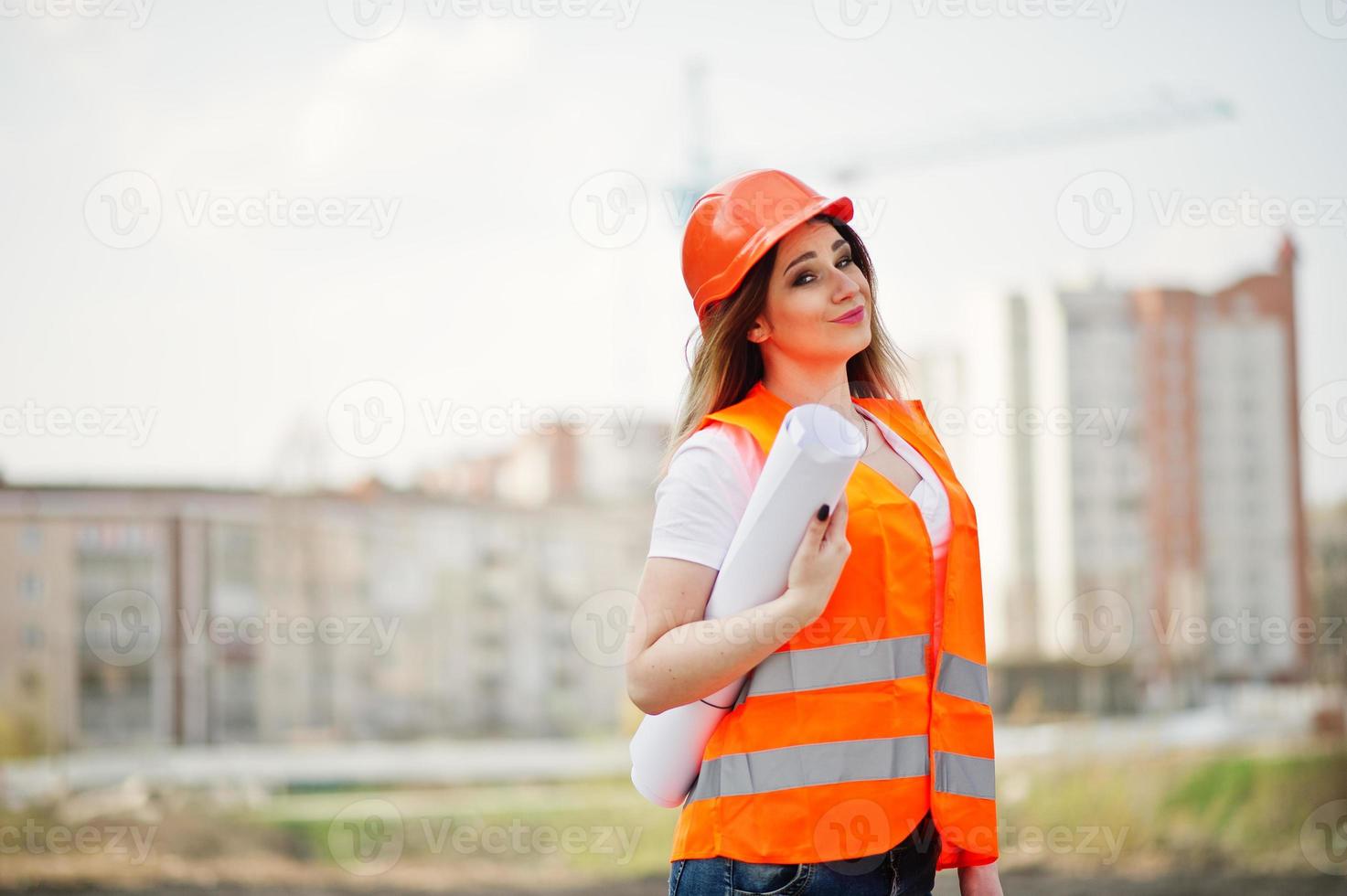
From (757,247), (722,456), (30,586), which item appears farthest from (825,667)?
(30,586)

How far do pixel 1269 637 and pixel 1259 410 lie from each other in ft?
18.2

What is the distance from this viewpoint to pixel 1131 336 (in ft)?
98.6

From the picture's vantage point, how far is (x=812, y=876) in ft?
4.83

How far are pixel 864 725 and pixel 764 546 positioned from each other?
0.88ft

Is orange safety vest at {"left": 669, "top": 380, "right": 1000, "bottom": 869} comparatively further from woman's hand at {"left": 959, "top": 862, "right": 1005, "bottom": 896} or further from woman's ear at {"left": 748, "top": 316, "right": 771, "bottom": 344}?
woman's ear at {"left": 748, "top": 316, "right": 771, "bottom": 344}

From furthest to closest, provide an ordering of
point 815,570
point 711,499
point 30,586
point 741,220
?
1. point 30,586
2. point 741,220
3. point 711,499
4. point 815,570

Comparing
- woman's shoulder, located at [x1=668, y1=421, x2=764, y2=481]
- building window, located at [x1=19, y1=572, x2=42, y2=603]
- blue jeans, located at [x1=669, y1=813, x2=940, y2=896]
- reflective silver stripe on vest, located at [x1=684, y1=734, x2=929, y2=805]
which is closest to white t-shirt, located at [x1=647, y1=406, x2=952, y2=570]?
woman's shoulder, located at [x1=668, y1=421, x2=764, y2=481]

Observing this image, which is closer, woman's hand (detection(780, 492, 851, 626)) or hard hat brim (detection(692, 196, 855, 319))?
woman's hand (detection(780, 492, 851, 626))

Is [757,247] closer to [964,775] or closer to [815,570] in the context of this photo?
[815,570]

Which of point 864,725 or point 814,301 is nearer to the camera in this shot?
point 864,725

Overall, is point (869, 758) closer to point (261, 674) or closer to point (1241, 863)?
point (1241, 863)

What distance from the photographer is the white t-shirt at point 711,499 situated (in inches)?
60.4

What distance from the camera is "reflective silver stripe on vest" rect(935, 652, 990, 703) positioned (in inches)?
61.9

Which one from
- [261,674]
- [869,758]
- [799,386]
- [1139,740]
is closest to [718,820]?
[869,758]
